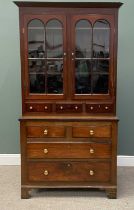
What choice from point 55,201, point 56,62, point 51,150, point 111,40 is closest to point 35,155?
point 51,150

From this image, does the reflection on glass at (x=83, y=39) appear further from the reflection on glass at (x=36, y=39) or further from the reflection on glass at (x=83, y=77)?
the reflection on glass at (x=36, y=39)

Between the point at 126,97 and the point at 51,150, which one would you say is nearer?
the point at 51,150

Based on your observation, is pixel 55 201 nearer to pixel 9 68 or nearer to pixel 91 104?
pixel 91 104

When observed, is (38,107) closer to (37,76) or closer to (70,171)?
(37,76)

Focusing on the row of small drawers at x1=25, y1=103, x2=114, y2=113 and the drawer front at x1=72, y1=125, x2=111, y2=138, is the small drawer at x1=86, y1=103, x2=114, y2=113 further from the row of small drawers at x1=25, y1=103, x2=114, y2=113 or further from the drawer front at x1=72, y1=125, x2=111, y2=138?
the drawer front at x1=72, y1=125, x2=111, y2=138

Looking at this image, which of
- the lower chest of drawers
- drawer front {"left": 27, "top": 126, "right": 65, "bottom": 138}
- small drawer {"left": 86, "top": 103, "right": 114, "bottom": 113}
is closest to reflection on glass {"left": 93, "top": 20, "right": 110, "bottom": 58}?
small drawer {"left": 86, "top": 103, "right": 114, "bottom": 113}

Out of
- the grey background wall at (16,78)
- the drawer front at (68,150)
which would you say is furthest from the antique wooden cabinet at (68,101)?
the grey background wall at (16,78)

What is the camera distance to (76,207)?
2.76m

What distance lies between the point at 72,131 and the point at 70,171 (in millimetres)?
391

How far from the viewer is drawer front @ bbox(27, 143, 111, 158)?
9.33 ft

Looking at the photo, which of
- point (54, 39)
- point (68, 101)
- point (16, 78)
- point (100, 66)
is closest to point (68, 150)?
point (68, 101)

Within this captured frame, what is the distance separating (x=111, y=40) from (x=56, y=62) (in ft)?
1.80

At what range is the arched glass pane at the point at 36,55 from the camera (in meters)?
2.79

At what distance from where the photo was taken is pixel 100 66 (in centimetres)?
285
